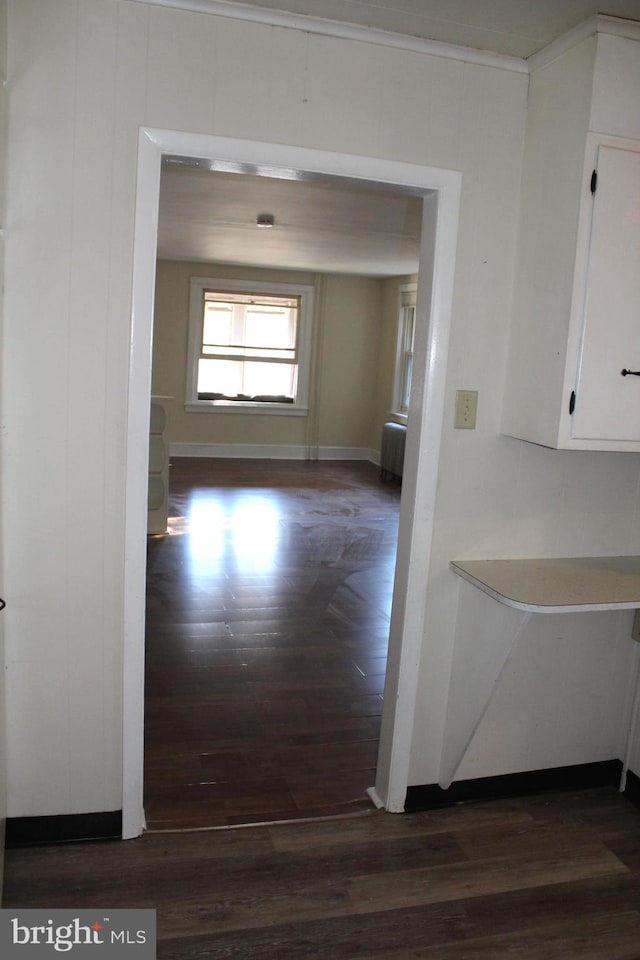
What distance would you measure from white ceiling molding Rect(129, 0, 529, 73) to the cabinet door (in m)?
0.47

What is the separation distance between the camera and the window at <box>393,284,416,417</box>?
9.37 m

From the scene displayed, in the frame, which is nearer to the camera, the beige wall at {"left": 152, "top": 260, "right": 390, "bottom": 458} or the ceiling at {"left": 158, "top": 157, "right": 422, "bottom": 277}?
the ceiling at {"left": 158, "top": 157, "right": 422, "bottom": 277}

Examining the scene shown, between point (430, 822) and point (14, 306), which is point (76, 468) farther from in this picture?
point (430, 822)

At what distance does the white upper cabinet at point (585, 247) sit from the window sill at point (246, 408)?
768cm

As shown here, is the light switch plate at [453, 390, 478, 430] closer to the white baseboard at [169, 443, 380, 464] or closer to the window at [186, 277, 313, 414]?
the window at [186, 277, 313, 414]

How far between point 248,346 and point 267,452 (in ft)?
4.44

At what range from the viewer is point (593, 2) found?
6.40ft

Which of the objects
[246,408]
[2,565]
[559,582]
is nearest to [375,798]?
[559,582]

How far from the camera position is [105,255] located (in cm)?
209

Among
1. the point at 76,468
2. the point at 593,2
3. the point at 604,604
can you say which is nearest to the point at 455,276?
the point at 593,2

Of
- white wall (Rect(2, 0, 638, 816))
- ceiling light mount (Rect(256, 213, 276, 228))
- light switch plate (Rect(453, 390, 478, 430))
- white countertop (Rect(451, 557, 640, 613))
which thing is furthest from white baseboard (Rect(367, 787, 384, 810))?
ceiling light mount (Rect(256, 213, 276, 228))

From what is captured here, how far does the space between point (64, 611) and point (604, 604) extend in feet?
4.91
